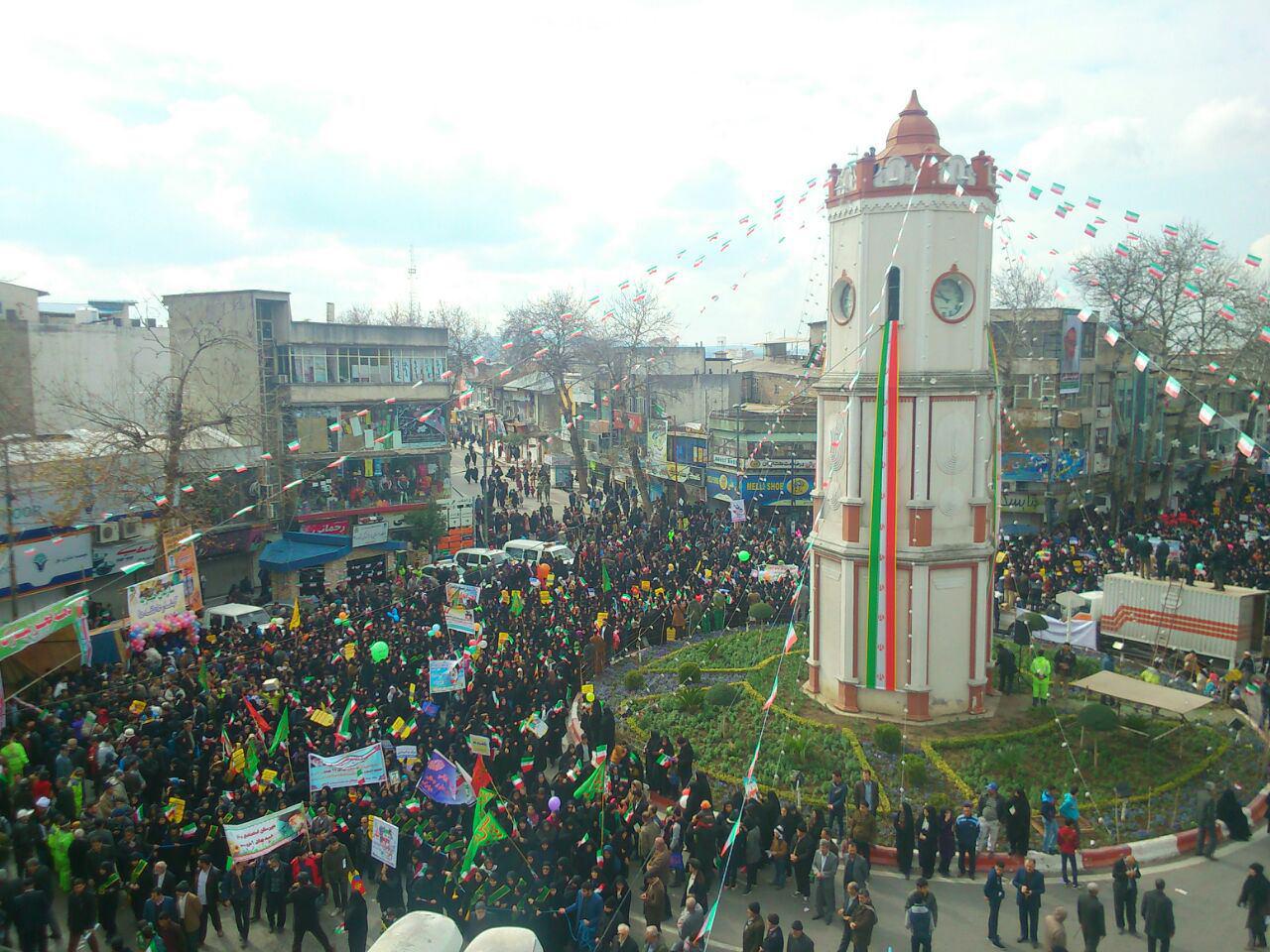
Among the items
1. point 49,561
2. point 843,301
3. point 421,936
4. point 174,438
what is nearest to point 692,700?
point 843,301

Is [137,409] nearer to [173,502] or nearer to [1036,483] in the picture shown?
[173,502]

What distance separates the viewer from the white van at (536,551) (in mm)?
32000

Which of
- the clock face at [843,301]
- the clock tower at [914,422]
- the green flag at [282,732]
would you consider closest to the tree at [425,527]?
the green flag at [282,732]

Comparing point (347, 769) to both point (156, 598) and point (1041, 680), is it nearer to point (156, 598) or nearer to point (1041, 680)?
point (156, 598)

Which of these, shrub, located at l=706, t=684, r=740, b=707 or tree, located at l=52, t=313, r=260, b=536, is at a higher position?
tree, located at l=52, t=313, r=260, b=536

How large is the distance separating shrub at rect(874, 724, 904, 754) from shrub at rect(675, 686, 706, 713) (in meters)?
3.61

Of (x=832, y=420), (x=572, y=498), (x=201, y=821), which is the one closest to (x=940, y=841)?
(x=832, y=420)

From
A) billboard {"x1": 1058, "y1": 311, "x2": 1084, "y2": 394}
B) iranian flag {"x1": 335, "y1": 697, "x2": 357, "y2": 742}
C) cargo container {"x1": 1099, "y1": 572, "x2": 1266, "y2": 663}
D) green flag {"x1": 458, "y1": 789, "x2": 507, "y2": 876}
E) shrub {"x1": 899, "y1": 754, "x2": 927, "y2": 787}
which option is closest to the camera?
green flag {"x1": 458, "y1": 789, "x2": 507, "y2": 876}

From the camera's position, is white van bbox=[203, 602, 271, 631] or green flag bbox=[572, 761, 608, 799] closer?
green flag bbox=[572, 761, 608, 799]

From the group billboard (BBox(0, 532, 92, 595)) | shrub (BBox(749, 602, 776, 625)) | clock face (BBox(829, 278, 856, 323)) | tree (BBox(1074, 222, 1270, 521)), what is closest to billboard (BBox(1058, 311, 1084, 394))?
tree (BBox(1074, 222, 1270, 521))

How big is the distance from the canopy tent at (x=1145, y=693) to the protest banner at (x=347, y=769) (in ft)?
40.0

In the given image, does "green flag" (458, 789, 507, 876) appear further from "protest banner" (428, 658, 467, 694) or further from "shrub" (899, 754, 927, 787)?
"shrub" (899, 754, 927, 787)

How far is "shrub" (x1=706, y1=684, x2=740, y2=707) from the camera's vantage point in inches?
753

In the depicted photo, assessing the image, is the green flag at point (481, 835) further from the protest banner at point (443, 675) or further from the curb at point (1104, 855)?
the curb at point (1104, 855)
